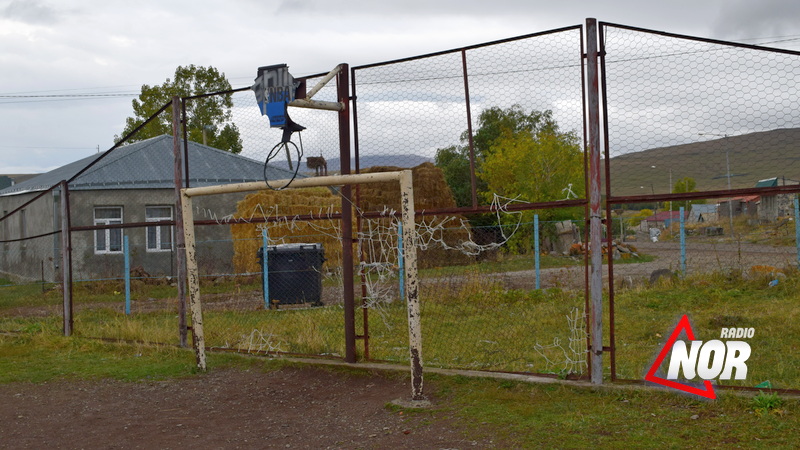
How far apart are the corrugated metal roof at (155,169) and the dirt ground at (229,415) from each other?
14876 millimetres

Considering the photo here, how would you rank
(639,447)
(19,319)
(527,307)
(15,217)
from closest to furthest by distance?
(639,447) → (527,307) → (19,319) → (15,217)

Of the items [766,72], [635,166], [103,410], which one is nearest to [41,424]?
[103,410]

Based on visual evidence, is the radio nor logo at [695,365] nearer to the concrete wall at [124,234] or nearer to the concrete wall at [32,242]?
the concrete wall at [124,234]

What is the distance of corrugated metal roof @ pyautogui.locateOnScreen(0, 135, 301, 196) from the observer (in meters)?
24.0

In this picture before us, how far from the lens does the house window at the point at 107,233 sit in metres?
23.5

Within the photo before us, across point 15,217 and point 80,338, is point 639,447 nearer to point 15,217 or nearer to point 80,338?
point 80,338

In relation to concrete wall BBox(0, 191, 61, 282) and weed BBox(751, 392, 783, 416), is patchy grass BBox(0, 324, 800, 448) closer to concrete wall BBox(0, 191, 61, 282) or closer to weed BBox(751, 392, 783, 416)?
weed BBox(751, 392, 783, 416)

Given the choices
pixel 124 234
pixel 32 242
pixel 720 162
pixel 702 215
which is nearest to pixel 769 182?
pixel 720 162

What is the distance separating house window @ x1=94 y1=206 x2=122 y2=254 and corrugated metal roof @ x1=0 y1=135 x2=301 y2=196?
0.83m

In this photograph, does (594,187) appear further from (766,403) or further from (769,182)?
(766,403)

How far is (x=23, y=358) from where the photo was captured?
9.94m

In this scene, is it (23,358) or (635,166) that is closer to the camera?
(635,166)

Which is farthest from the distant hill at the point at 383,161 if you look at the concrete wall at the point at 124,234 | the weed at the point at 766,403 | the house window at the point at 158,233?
the house window at the point at 158,233

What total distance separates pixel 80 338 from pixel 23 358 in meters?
0.95
